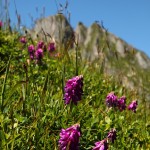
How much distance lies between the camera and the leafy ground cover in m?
3.92

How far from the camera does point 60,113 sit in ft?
15.1

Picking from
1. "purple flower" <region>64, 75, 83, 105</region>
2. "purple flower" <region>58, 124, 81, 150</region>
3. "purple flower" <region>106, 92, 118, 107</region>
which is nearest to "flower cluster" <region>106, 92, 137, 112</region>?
"purple flower" <region>106, 92, 118, 107</region>

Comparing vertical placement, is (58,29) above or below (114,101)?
above

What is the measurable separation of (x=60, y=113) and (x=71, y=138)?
4.81ft

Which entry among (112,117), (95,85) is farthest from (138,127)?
(95,85)

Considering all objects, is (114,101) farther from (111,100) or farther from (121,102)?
(121,102)

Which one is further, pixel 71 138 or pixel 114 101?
pixel 114 101

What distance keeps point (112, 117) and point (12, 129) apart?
7.38 ft

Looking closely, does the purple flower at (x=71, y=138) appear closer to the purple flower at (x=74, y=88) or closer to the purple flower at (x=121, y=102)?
the purple flower at (x=74, y=88)

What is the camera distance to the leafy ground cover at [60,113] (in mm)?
3916

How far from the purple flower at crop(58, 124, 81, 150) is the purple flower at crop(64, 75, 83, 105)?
86cm

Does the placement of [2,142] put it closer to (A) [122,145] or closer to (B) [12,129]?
(B) [12,129]

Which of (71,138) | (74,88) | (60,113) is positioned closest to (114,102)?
(60,113)

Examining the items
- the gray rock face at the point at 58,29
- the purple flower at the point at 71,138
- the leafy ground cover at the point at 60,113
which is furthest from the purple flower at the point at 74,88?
the gray rock face at the point at 58,29
